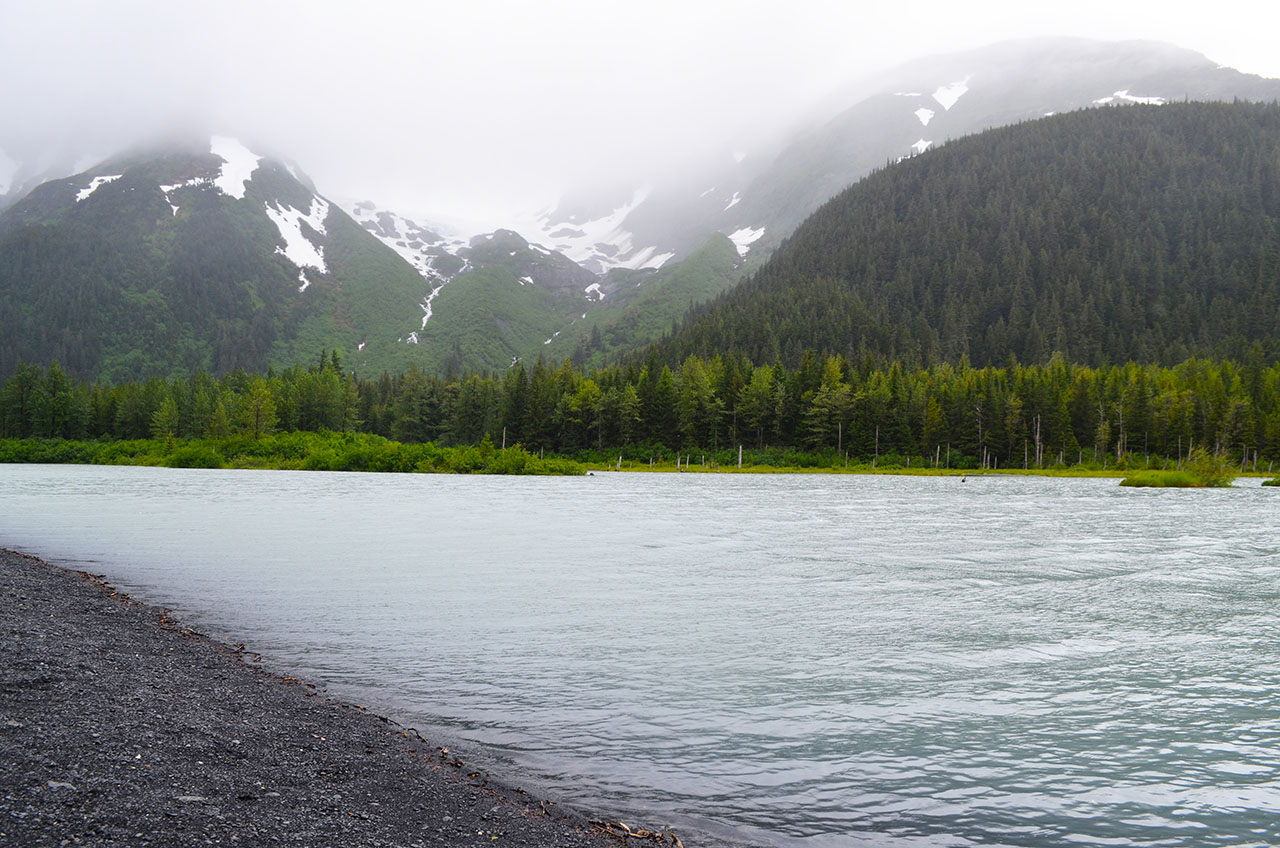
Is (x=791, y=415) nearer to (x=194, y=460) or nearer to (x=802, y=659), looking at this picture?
(x=194, y=460)

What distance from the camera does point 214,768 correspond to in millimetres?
7832

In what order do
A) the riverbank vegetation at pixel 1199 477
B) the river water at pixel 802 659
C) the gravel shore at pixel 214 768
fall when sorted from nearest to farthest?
the gravel shore at pixel 214 768, the river water at pixel 802 659, the riverbank vegetation at pixel 1199 477

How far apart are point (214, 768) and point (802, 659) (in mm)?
9736

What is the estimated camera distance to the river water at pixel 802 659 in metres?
8.37

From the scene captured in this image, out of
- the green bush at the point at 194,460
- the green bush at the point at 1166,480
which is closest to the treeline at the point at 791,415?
the green bush at the point at 194,460

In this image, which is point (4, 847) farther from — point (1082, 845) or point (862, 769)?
point (1082, 845)

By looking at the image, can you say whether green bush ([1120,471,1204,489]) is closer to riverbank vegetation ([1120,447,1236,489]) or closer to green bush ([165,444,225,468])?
riverbank vegetation ([1120,447,1236,489])

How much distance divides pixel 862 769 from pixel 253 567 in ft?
69.4

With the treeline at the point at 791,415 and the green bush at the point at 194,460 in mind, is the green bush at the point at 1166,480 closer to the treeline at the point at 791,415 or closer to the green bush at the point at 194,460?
the treeline at the point at 791,415

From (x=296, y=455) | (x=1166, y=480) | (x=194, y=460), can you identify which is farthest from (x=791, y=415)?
(x=194, y=460)

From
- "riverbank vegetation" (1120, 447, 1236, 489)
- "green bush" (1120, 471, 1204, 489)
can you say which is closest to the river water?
"riverbank vegetation" (1120, 447, 1236, 489)

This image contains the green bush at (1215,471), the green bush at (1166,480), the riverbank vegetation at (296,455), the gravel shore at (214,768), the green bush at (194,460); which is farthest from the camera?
the green bush at (194,460)

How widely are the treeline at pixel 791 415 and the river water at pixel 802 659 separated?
92.9m

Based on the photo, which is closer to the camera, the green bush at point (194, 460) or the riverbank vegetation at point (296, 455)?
the riverbank vegetation at point (296, 455)
